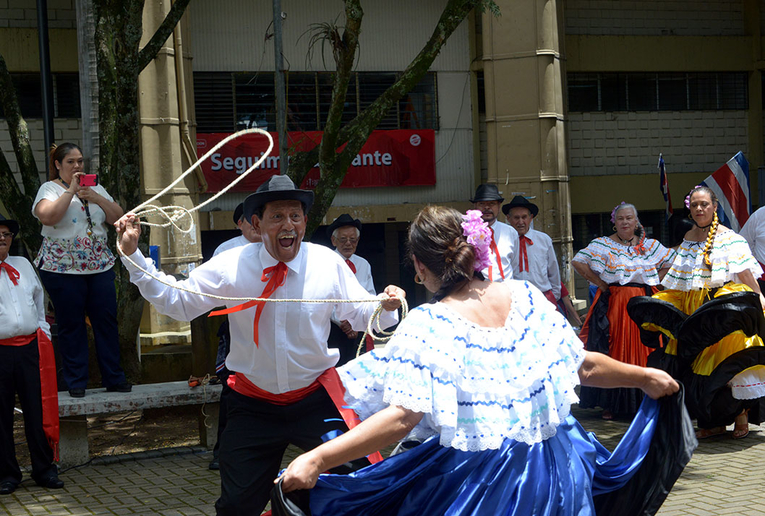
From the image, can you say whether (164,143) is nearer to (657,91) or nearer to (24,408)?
(24,408)

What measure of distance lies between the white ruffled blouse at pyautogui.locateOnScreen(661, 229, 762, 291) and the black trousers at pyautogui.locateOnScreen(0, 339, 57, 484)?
17.6ft

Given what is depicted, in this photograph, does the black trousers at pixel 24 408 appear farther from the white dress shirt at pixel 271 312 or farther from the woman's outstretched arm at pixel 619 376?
the woman's outstretched arm at pixel 619 376

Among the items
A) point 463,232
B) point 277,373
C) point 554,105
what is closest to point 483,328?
A: point 463,232

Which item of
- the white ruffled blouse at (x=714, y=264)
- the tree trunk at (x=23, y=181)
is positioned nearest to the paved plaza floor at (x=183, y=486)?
the white ruffled blouse at (x=714, y=264)

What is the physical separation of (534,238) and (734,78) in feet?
45.5

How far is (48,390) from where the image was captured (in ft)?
21.6

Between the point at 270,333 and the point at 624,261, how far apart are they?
5.30m

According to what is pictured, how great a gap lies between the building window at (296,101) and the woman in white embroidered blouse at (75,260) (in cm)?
976

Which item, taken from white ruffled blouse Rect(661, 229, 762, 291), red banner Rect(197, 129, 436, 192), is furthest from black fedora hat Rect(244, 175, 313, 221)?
red banner Rect(197, 129, 436, 192)

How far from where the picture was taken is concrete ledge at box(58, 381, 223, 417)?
6906mm

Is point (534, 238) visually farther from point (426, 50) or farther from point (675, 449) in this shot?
point (675, 449)

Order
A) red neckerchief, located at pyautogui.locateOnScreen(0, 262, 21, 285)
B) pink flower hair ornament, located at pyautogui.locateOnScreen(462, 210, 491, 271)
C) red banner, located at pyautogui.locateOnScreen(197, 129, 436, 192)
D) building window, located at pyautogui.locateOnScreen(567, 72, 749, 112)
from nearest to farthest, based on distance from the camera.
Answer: pink flower hair ornament, located at pyautogui.locateOnScreen(462, 210, 491, 271), red neckerchief, located at pyautogui.locateOnScreen(0, 262, 21, 285), red banner, located at pyautogui.locateOnScreen(197, 129, 436, 192), building window, located at pyautogui.locateOnScreen(567, 72, 749, 112)

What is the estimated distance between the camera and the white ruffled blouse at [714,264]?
7.20m

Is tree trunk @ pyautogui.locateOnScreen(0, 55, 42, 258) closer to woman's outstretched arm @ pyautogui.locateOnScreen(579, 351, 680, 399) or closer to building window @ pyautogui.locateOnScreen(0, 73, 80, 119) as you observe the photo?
building window @ pyautogui.locateOnScreen(0, 73, 80, 119)
